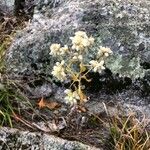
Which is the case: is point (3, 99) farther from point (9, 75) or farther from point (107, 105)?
point (107, 105)

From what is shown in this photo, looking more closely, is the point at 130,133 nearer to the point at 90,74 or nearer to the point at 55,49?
the point at 90,74

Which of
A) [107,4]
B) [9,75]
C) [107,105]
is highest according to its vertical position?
[107,4]

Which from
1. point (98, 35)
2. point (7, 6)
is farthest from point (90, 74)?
point (7, 6)

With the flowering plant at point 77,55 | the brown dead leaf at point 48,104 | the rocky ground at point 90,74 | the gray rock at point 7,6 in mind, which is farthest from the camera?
the gray rock at point 7,6

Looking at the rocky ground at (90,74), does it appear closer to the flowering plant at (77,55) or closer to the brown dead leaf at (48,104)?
the brown dead leaf at (48,104)

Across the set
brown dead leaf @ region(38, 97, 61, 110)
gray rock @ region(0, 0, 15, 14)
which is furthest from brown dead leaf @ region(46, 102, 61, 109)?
gray rock @ region(0, 0, 15, 14)

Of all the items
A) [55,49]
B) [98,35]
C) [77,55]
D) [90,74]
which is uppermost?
[55,49]

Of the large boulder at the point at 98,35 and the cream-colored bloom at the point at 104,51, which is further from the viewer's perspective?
the large boulder at the point at 98,35

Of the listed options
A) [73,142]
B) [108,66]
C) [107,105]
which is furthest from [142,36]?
[73,142]

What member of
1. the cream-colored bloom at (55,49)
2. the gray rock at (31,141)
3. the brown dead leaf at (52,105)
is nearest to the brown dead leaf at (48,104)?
the brown dead leaf at (52,105)
